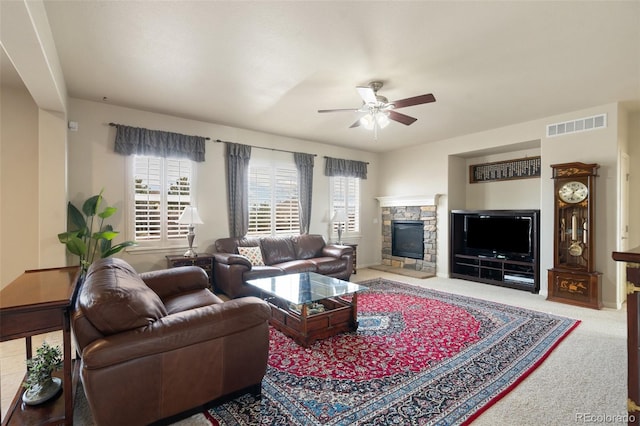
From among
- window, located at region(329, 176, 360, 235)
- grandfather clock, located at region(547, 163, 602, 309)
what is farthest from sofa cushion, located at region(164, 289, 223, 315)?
grandfather clock, located at region(547, 163, 602, 309)

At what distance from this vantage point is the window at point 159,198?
4820 mm

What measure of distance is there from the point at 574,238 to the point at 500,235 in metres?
1.16

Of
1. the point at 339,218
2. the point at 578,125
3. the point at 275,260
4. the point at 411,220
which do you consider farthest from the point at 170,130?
the point at 578,125

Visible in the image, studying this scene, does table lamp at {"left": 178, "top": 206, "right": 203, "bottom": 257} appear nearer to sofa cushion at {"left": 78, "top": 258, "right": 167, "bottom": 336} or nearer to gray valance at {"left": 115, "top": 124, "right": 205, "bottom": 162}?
gray valance at {"left": 115, "top": 124, "right": 205, "bottom": 162}

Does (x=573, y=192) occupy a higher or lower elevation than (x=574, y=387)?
higher

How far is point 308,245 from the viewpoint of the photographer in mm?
6117

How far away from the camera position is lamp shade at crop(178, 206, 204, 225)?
4761 mm

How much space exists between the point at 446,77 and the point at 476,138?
2.82 m

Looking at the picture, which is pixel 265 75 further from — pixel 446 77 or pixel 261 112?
pixel 446 77

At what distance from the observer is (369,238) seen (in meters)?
7.76

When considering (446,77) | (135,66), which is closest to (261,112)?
(135,66)

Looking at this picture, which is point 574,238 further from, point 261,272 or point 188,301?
point 188,301

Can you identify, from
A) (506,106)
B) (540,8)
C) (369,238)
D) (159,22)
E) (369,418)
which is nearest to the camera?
(369,418)

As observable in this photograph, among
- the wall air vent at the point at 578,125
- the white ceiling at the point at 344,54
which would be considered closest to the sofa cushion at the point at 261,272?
the white ceiling at the point at 344,54
